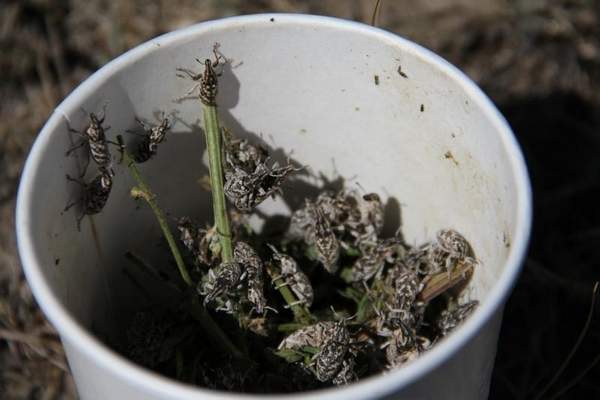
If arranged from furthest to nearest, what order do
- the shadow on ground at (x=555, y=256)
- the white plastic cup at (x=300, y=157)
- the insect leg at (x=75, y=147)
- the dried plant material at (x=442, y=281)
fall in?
the shadow on ground at (x=555, y=256) → the dried plant material at (x=442, y=281) → the insect leg at (x=75, y=147) → the white plastic cup at (x=300, y=157)

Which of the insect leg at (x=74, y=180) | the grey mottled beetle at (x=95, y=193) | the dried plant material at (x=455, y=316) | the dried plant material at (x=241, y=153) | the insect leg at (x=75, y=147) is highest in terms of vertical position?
the insect leg at (x=75, y=147)

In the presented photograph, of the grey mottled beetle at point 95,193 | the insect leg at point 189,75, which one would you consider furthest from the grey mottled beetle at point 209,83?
the grey mottled beetle at point 95,193

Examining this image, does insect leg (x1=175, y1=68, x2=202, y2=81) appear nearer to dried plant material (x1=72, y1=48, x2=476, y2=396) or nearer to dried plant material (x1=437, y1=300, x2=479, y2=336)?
dried plant material (x1=72, y1=48, x2=476, y2=396)

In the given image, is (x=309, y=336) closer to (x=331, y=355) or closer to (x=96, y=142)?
(x=331, y=355)

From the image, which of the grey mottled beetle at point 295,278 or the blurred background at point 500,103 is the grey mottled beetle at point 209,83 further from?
the blurred background at point 500,103

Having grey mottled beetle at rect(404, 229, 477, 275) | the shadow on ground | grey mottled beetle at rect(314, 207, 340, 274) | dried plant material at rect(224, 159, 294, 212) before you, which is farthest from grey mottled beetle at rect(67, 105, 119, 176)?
the shadow on ground

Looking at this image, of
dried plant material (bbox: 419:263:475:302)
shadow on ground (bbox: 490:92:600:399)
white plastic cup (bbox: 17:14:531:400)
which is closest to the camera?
white plastic cup (bbox: 17:14:531:400)

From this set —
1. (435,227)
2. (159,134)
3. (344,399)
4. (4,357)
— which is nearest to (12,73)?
(4,357)
